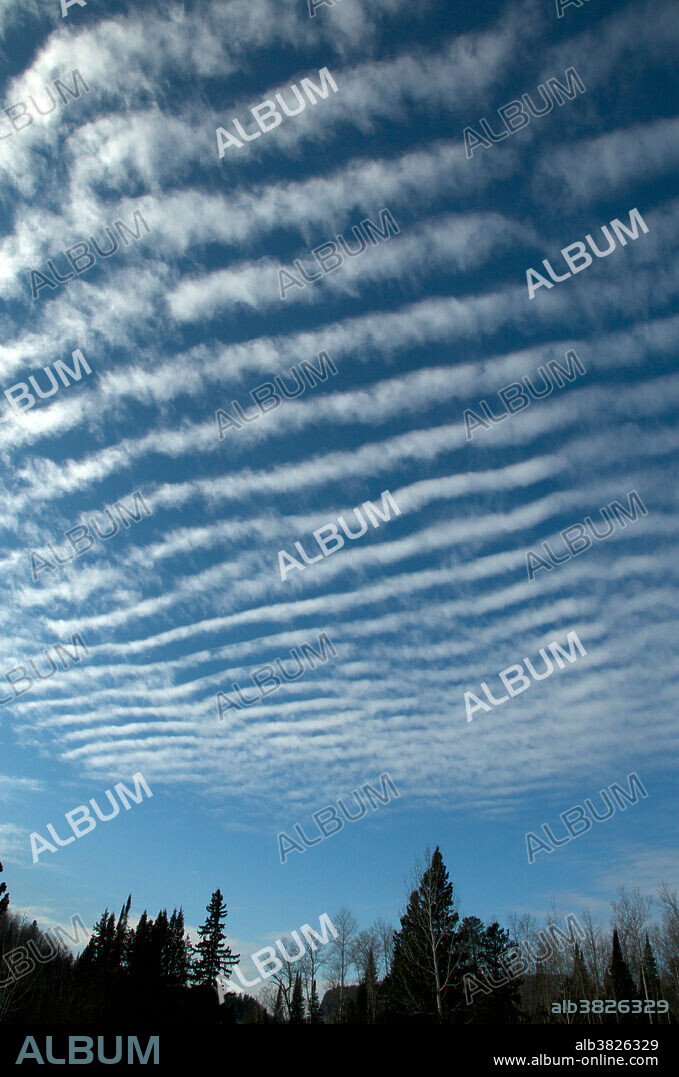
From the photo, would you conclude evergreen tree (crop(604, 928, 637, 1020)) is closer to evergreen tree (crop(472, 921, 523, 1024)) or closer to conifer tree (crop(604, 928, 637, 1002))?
conifer tree (crop(604, 928, 637, 1002))

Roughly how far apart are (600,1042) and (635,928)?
4918 cm

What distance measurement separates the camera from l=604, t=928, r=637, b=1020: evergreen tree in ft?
212

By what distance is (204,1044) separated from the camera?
19109mm

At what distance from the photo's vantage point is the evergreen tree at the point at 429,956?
140 ft

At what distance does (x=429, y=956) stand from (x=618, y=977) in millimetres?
36602

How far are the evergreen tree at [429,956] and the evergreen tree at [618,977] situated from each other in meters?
24.3

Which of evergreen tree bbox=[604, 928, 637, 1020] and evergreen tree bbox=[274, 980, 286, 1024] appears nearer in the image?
evergreen tree bbox=[274, 980, 286, 1024]

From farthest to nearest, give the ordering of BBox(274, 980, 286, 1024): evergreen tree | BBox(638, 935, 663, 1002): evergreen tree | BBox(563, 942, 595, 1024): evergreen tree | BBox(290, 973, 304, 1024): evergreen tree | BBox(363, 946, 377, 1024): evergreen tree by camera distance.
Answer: BBox(638, 935, 663, 1002): evergreen tree → BBox(274, 980, 286, 1024): evergreen tree → BBox(363, 946, 377, 1024): evergreen tree → BBox(563, 942, 595, 1024): evergreen tree → BBox(290, 973, 304, 1024): evergreen tree

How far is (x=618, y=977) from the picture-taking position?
6731 cm

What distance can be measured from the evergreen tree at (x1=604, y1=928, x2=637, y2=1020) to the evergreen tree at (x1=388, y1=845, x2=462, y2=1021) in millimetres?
24330

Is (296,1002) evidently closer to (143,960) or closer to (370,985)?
(370,985)

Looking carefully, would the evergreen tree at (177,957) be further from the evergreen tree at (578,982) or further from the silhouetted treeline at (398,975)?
the evergreen tree at (578,982)

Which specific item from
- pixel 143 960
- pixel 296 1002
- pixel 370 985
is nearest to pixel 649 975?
pixel 370 985

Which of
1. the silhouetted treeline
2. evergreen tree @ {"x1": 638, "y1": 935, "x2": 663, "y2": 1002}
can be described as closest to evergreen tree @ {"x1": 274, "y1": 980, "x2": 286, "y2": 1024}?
the silhouetted treeline
